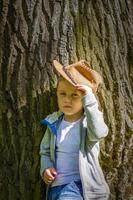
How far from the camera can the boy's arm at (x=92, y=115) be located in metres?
4.05

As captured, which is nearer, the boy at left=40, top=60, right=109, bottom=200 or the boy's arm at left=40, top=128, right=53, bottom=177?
the boy at left=40, top=60, right=109, bottom=200

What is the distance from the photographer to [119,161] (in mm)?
4602

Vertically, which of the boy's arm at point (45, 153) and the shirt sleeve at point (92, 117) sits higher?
the shirt sleeve at point (92, 117)

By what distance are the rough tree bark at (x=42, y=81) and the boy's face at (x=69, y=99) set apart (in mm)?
339

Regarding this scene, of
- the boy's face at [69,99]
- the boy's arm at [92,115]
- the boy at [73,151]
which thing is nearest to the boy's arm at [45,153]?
the boy at [73,151]

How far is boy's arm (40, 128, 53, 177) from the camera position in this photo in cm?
432

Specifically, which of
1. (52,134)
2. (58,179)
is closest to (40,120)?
(52,134)

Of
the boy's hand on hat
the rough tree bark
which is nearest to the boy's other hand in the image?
the rough tree bark

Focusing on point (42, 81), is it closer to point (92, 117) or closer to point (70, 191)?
point (92, 117)

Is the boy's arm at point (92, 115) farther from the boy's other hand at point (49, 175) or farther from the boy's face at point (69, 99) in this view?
the boy's other hand at point (49, 175)

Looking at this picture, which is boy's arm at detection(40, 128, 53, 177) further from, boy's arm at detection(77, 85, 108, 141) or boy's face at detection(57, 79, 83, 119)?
boy's arm at detection(77, 85, 108, 141)

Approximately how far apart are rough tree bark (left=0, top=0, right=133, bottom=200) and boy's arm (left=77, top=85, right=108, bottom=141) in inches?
20.0

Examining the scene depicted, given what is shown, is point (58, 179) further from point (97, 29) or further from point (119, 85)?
point (97, 29)

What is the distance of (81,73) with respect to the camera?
4.32 m
